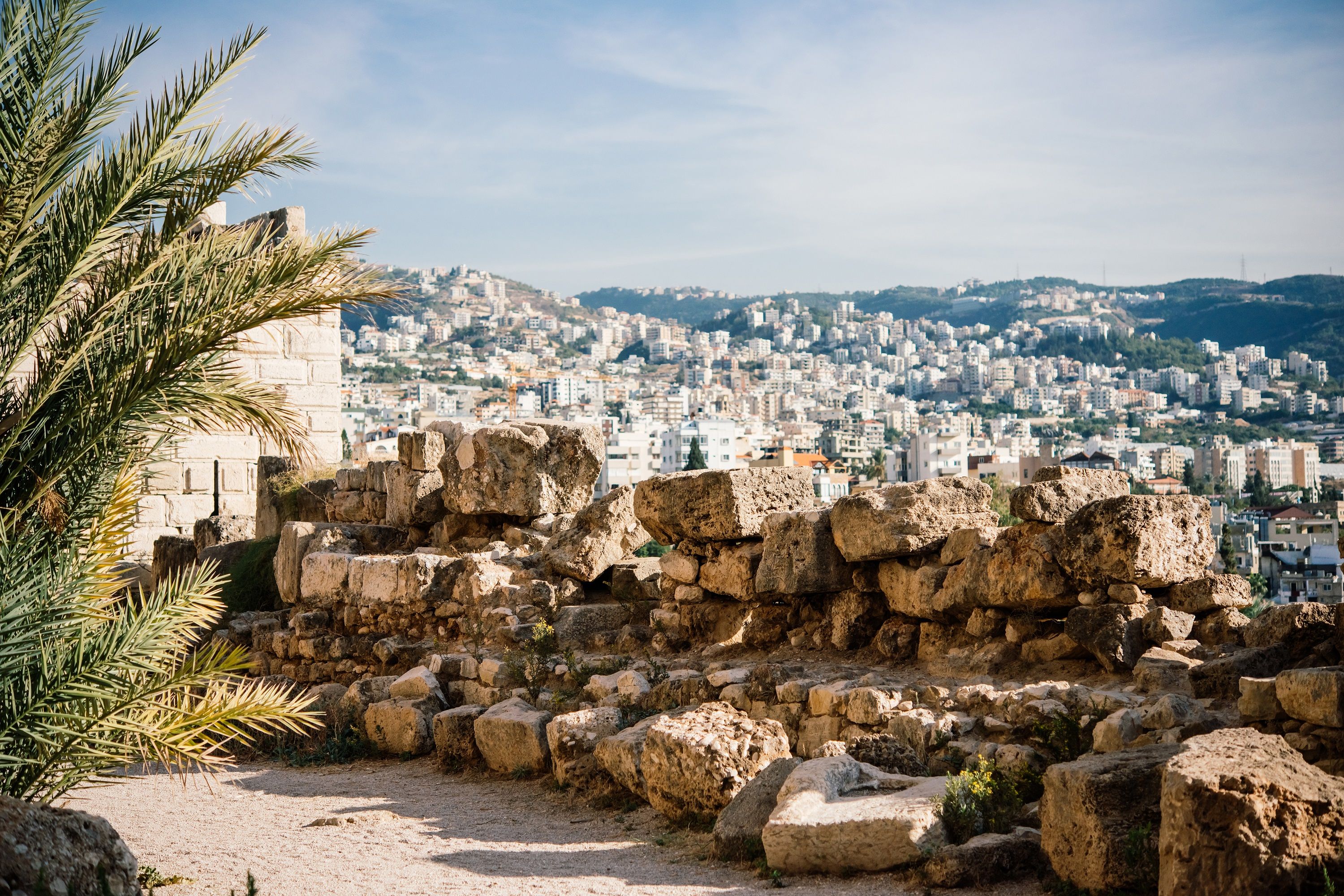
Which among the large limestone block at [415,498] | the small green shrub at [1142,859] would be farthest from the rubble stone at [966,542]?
the large limestone block at [415,498]

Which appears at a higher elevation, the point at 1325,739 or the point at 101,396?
the point at 101,396

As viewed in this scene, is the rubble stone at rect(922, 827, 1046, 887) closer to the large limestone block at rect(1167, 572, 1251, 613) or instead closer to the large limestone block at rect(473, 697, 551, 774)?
the large limestone block at rect(1167, 572, 1251, 613)

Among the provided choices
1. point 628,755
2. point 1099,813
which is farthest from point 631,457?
point 1099,813

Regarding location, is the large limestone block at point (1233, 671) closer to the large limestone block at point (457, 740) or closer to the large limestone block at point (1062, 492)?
the large limestone block at point (1062, 492)

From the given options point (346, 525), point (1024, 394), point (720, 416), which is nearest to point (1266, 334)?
point (1024, 394)

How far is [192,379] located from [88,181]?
98 cm

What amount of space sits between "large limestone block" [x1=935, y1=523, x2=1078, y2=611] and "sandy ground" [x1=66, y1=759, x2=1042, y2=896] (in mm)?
2142

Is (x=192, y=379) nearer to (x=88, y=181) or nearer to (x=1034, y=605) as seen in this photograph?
(x=88, y=181)

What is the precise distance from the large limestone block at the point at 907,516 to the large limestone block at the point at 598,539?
2350 millimetres

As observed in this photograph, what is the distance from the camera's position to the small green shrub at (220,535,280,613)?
1157cm

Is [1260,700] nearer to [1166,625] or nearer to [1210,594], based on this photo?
[1166,625]

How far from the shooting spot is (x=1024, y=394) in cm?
16212

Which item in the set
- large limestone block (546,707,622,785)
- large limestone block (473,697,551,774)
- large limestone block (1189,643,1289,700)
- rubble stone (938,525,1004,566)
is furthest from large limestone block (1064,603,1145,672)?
large limestone block (473,697,551,774)

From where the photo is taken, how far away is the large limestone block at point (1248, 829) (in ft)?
12.0
